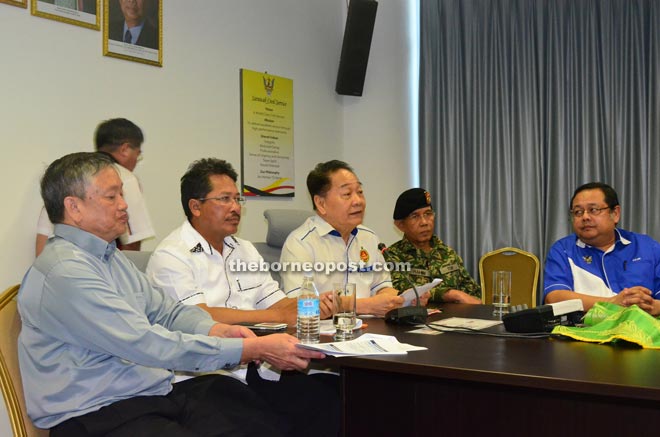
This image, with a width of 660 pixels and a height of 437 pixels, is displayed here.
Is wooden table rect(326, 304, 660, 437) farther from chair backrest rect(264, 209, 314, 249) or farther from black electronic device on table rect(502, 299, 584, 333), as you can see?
chair backrest rect(264, 209, 314, 249)

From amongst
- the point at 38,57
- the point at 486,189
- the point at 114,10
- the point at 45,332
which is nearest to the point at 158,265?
the point at 45,332

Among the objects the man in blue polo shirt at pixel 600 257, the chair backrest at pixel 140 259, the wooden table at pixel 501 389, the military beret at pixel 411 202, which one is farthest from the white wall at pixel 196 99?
the man in blue polo shirt at pixel 600 257

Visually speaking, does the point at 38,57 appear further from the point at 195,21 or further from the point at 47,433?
the point at 47,433

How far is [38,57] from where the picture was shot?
132 inches

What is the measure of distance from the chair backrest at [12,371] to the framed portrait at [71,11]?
2.12 m

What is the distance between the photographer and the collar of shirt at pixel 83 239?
1.81m

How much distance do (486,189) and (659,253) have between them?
2151 mm

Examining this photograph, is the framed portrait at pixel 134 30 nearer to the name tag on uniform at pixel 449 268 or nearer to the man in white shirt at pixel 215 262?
the man in white shirt at pixel 215 262

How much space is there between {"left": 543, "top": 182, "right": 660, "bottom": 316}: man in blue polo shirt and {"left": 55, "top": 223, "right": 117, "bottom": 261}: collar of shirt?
191 cm

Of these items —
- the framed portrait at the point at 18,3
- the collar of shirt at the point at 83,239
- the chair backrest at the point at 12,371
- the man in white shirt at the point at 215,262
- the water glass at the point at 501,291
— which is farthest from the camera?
the framed portrait at the point at 18,3

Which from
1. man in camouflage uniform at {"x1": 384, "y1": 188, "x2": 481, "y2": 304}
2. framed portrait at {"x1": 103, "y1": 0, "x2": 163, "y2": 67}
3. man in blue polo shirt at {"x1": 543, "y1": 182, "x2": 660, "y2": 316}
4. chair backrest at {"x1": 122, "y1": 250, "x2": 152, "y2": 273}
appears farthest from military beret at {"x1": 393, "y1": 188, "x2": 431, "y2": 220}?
framed portrait at {"x1": 103, "y1": 0, "x2": 163, "y2": 67}

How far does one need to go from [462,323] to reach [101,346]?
1.23m

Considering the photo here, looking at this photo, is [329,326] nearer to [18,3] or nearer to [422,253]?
[422,253]

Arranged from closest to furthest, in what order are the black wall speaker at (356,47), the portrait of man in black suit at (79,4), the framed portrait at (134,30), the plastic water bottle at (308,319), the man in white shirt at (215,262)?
the plastic water bottle at (308,319), the man in white shirt at (215,262), the portrait of man in black suit at (79,4), the framed portrait at (134,30), the black wall speaker at (356,47)
